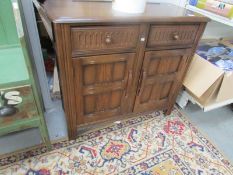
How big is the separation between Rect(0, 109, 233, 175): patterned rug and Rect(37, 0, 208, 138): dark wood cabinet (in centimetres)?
15

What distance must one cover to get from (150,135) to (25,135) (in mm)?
884

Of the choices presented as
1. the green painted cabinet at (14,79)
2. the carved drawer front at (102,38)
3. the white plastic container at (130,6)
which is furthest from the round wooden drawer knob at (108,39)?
the green painted cabinet at (14,79)

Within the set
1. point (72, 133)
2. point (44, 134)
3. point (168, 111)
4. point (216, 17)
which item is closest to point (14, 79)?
point (44, 134)

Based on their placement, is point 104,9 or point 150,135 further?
point 150,135

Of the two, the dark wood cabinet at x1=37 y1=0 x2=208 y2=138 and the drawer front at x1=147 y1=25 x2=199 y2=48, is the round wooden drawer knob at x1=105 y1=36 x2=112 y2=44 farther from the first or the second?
the drawer front at x1=147 y1=25 x2=199 y2=48

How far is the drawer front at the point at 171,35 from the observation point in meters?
0.96

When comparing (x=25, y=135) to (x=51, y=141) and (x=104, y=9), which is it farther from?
(x=104, y=9)

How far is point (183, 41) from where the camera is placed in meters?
1.07

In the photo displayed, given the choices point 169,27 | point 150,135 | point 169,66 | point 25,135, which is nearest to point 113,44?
point 169,27

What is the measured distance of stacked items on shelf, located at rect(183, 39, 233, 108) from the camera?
3.98 ft

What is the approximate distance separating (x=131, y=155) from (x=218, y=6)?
115 cm

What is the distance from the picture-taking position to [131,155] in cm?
119

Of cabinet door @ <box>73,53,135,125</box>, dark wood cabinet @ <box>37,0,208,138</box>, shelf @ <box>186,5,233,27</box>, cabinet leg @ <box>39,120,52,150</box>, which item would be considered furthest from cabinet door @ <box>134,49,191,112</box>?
cabinet leg @ <box>39,120,52,150</box>

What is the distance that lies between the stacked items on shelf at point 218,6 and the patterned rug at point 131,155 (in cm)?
86
